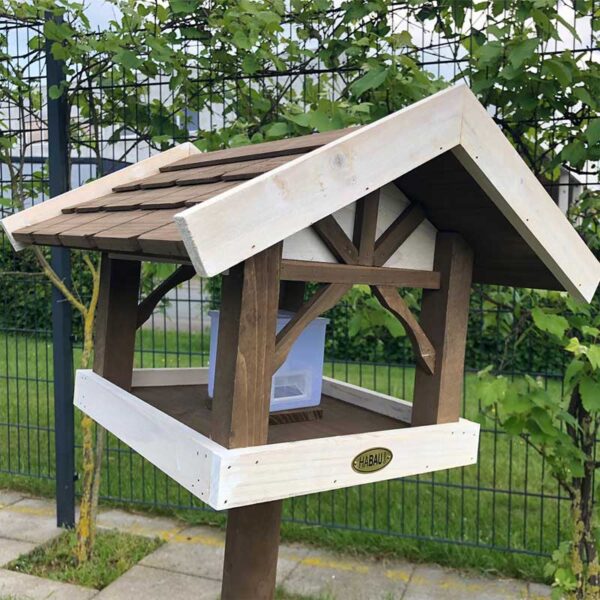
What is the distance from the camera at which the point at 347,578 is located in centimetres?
331

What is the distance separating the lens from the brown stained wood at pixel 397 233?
1630 mm

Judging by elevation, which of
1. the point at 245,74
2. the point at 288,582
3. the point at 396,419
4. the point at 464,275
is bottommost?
the point at 288,582

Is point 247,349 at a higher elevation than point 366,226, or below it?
below

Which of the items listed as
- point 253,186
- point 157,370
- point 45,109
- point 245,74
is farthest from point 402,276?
point 45,109

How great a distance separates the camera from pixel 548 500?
4125 mm

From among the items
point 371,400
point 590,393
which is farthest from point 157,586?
point 590,393

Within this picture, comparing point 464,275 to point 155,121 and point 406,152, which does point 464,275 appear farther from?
point 155,121

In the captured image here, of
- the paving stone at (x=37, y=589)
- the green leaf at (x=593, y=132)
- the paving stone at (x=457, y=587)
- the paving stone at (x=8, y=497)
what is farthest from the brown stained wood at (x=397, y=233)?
the paving stone at (x=8, y=497)

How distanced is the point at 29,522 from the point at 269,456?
300 cm

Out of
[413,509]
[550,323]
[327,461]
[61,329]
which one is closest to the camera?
[327,461]

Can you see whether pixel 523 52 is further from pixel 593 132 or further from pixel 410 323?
pixel 410 323

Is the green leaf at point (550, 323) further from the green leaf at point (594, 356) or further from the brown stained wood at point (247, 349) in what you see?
the brown stained wood at point (247, 349)

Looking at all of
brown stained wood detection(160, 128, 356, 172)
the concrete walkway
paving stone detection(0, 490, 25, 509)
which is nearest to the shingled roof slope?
brown stained wood detection(160, 128, 356, 172)

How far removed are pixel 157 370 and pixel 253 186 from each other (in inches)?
42.3
